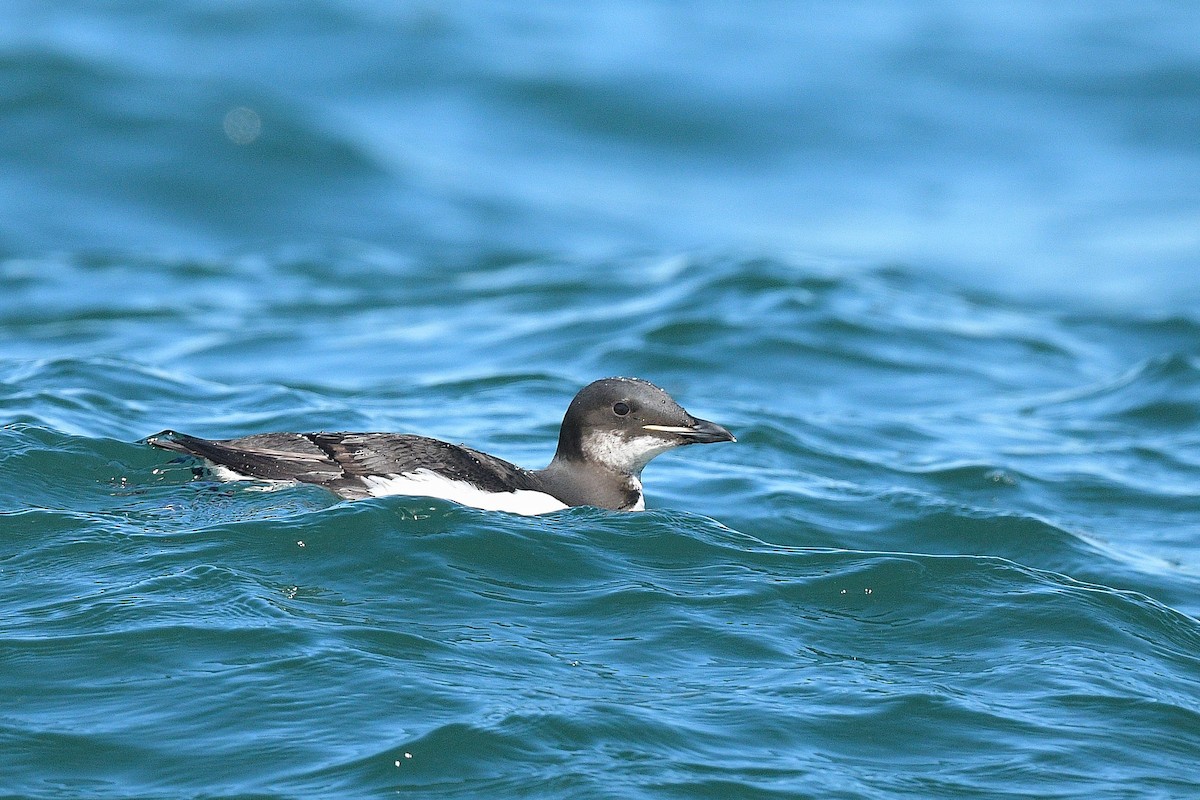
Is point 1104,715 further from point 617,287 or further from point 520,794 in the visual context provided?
point 617,287

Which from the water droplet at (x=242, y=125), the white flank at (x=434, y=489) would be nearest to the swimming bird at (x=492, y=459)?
the white flank at (x=434, y=489)

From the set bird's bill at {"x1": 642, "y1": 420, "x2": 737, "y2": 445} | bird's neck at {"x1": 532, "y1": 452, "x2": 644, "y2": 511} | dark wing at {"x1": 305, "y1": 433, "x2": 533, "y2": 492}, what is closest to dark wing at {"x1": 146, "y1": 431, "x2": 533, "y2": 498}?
dark wing at {"x1": 305, "y1": 433, "x2": 533, "y2": 492}

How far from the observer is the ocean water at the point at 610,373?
18.6 feet

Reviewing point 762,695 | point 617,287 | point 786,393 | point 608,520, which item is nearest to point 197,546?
point 608,520

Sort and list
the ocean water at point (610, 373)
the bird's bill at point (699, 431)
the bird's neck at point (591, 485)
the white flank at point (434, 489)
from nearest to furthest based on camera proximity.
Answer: the ocean water at point (610, 373) < the white flank at point (434, 489) < the bird's bill at point (699, 431) < the bird's neck at point (591, 485)

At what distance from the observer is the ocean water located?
5656 mm

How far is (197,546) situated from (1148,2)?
2393 centimetres

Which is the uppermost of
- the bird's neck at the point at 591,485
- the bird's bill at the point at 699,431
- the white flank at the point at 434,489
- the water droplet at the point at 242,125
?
the water droplet at the point at 242,125

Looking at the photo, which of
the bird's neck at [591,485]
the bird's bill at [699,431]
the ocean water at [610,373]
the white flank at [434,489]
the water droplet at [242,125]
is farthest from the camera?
the water droplet at [242,125]

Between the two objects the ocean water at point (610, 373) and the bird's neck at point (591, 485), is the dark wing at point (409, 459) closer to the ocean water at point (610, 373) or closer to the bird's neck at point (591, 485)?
the ocean water at point (610, 373)

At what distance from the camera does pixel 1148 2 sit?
27.1 meters

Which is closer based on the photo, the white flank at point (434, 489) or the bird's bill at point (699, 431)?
the white flank at point (434, 489)

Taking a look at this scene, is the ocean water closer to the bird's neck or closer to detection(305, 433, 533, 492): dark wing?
detection(305, 433, 533, 492): dark wing

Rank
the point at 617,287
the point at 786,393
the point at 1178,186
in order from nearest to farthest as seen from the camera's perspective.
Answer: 1. the point at 786,393
2. the point at 617,287
3. the point at 1178,186
